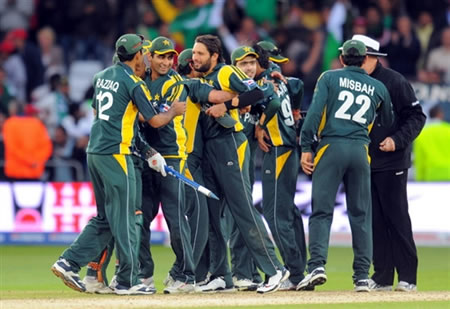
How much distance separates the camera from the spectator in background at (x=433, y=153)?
19406 mm

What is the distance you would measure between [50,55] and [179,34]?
232 centimetres

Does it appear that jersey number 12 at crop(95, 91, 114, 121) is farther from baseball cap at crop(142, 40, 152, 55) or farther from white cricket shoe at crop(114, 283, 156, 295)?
white cricket shoe at crop(114, 283, 156, 295)

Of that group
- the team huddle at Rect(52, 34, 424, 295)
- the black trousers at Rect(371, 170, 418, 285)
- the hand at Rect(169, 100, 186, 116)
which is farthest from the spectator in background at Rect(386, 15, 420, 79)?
the hand at Rect(169, 100, 186, 116)

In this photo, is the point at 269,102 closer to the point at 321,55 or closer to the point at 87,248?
the point at 87,248

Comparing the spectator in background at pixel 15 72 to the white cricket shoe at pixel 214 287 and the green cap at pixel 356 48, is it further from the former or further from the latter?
the green cap at pixel 356 48

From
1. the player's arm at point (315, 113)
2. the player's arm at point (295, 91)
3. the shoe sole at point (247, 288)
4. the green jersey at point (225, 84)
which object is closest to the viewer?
the green jersey at point (225, 84)

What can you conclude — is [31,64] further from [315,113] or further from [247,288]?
[315,113]

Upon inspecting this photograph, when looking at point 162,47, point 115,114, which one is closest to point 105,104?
point 115,114

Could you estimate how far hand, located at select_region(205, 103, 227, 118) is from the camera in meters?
11.8

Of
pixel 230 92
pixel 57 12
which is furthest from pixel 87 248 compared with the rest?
pixel 57 12

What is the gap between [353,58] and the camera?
40.0 feet

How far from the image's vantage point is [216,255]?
1238 centimetres

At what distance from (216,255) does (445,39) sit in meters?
11.2

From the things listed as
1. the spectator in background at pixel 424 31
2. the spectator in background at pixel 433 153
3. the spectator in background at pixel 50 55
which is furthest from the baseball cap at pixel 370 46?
the spectator in background at pixel 50 55
